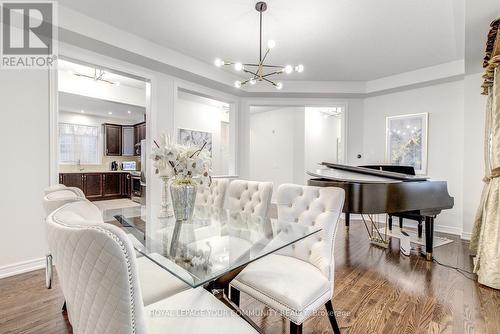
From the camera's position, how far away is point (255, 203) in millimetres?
2213

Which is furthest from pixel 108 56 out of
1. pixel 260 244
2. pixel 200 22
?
pixel 260 244

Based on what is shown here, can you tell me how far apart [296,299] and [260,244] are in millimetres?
345

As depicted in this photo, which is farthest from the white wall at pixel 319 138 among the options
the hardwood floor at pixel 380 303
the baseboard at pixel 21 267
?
the baseboard at pixel 21 267

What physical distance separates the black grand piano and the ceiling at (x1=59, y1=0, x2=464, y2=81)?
5.47 feet

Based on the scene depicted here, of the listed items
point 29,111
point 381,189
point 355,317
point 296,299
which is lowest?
point 355,317

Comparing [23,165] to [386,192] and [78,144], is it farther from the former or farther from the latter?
[78,144]

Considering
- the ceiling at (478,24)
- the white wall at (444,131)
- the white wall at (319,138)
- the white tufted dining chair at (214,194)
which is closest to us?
the ceiling at (478,24)

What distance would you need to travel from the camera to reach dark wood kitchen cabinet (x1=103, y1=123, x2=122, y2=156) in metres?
7.49

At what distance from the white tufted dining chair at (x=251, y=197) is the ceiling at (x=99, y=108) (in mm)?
4270

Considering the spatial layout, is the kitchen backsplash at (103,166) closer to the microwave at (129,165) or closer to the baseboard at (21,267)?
the microwave at (129,165)

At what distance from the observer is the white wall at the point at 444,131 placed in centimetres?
400

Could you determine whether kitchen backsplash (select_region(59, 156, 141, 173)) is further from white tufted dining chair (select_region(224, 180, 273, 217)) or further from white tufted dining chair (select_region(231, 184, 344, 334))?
white tufted dining chair (select_region(231, 184, 344, 334))

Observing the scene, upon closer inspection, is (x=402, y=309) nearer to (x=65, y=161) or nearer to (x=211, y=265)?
(x=211, y=265)

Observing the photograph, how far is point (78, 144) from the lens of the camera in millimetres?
7199
